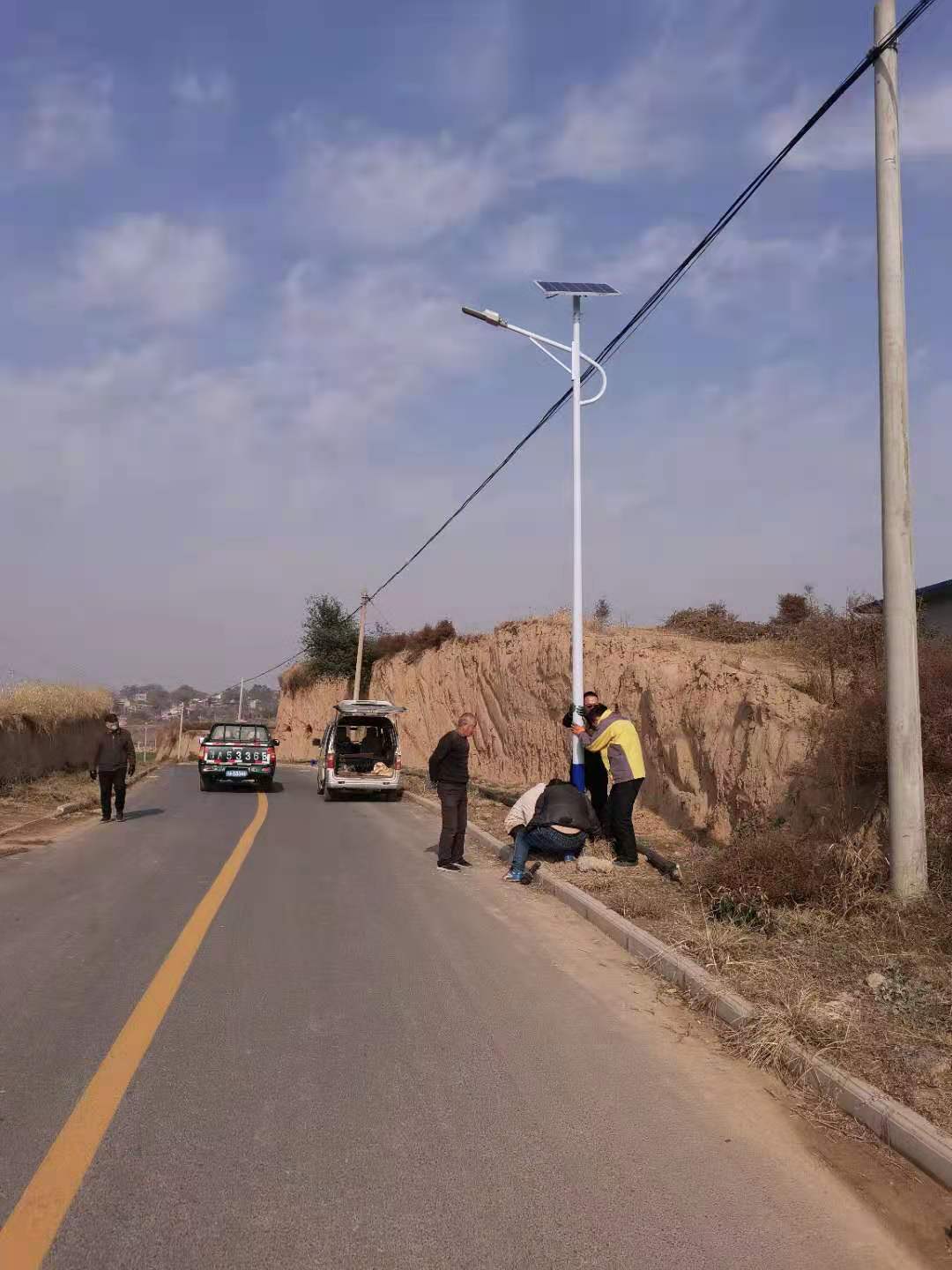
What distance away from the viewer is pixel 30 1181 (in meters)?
3.87

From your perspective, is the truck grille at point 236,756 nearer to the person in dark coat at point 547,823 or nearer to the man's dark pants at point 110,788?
the man's dark pants at point 110,788

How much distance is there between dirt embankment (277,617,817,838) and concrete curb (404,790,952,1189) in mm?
4435

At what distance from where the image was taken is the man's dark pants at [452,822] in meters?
12.1

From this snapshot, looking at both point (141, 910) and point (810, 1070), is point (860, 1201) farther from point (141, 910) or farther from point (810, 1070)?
point (141, 910)

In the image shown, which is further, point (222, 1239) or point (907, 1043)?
point (907, 1043)

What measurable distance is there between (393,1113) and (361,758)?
19.7 m

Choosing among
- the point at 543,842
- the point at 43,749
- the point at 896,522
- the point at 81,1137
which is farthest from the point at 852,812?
the point at 43,749

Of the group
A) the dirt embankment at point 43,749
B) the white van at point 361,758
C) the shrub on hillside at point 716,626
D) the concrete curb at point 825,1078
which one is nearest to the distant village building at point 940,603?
the shrub on hillside at point 716,626

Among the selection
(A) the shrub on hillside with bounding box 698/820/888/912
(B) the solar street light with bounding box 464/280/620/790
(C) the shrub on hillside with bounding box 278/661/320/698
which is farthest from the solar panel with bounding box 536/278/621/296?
(C) the shrub on hillside with bounding box 278/661/320/698

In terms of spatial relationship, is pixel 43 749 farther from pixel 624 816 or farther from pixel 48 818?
pixel 624 816

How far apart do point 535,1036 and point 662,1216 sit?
6.93ft

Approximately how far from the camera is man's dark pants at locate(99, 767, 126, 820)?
17438 millimetres

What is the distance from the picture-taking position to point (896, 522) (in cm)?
807

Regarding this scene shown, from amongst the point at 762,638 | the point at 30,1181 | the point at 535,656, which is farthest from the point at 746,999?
the point at 535,656
